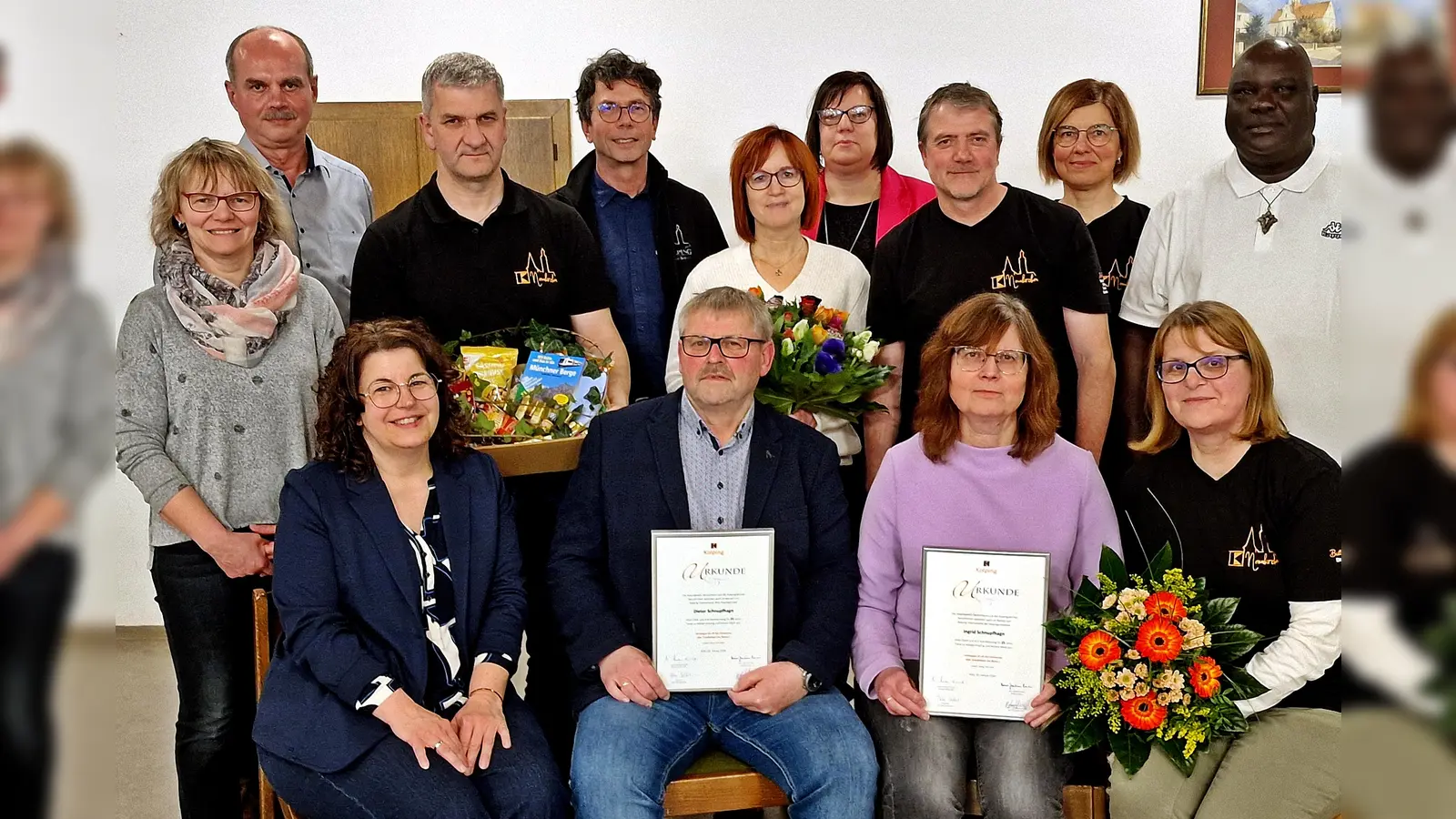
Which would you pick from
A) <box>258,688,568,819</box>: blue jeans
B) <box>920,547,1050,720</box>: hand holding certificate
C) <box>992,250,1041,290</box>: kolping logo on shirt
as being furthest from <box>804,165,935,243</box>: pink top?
<box>258,688,568,819</box>: blue jeans

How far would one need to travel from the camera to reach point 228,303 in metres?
2.63

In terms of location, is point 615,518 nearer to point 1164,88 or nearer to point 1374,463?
point 1374,463

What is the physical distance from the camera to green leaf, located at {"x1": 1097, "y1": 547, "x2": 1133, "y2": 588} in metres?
2.38

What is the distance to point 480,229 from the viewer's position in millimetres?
3020

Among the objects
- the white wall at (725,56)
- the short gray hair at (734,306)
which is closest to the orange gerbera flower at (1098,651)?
the short gray hair at (734,306)

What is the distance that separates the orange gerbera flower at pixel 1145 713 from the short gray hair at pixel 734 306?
3.50ft

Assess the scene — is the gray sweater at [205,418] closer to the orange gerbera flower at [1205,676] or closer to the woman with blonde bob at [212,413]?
the woman with blonde bob at [212,413]

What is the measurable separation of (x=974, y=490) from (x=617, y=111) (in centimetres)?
157

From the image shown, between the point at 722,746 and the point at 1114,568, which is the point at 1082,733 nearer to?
the point at 1114,568

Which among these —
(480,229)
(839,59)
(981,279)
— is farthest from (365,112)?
(981,279)

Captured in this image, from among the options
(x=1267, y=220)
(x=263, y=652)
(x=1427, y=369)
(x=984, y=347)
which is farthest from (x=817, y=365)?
(x=1427, y=369)

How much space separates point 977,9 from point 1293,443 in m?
3.12

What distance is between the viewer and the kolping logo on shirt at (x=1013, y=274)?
305 cm

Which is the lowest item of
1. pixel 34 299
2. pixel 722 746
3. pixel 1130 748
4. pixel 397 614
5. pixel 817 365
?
pixel 722 746
